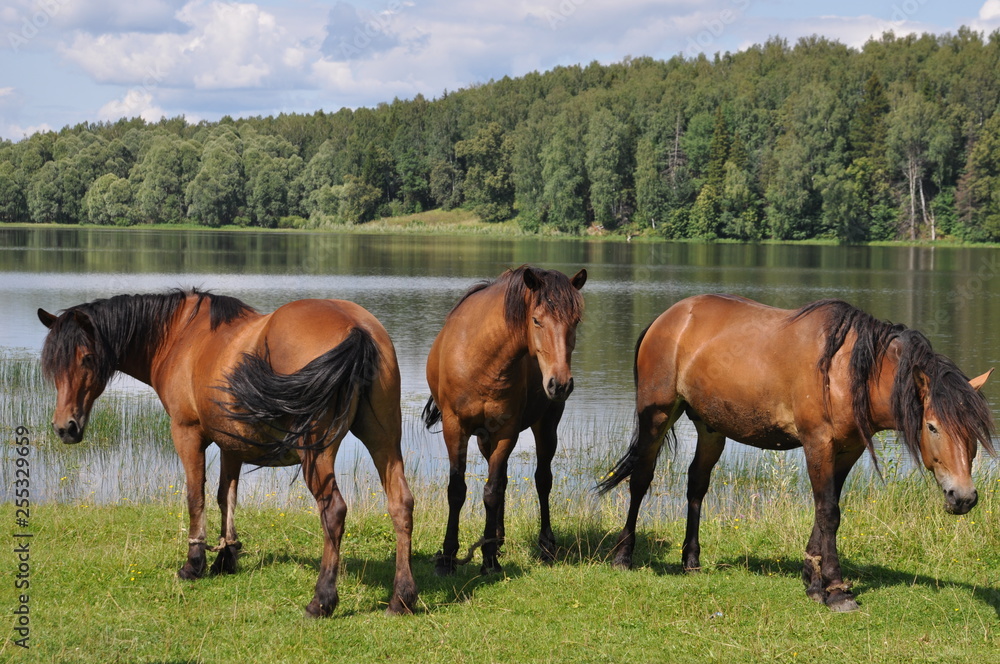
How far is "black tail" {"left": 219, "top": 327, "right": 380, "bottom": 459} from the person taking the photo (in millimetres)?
5258

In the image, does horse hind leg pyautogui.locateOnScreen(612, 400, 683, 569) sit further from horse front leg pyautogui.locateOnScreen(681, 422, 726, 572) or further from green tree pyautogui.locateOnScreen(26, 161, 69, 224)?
green tree pyautogui.locateOnScreen(26, 161, 69, 224)

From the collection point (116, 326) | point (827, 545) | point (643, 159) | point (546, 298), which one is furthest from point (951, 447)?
point (643, 159)

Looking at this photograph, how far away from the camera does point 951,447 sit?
17.1ft

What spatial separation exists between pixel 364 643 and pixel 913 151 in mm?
82248

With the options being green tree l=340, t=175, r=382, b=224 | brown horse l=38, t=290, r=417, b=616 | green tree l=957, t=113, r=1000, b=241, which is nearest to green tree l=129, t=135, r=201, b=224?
green tree l=340, t=175, r=382, b=224

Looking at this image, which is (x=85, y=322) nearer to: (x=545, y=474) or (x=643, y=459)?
(x=545, y=474)

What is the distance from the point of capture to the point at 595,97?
100562 mm

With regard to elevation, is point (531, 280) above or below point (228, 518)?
above

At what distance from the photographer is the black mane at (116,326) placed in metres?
6.12

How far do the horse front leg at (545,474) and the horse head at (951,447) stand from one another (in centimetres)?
261

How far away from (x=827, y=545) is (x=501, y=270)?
118ft

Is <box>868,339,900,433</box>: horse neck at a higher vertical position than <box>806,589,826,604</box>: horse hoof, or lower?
higher

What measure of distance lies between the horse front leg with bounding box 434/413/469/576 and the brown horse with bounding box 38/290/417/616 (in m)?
0.90

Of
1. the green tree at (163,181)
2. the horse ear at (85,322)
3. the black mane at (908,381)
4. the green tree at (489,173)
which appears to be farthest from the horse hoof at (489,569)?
the green tree at (163,181)
